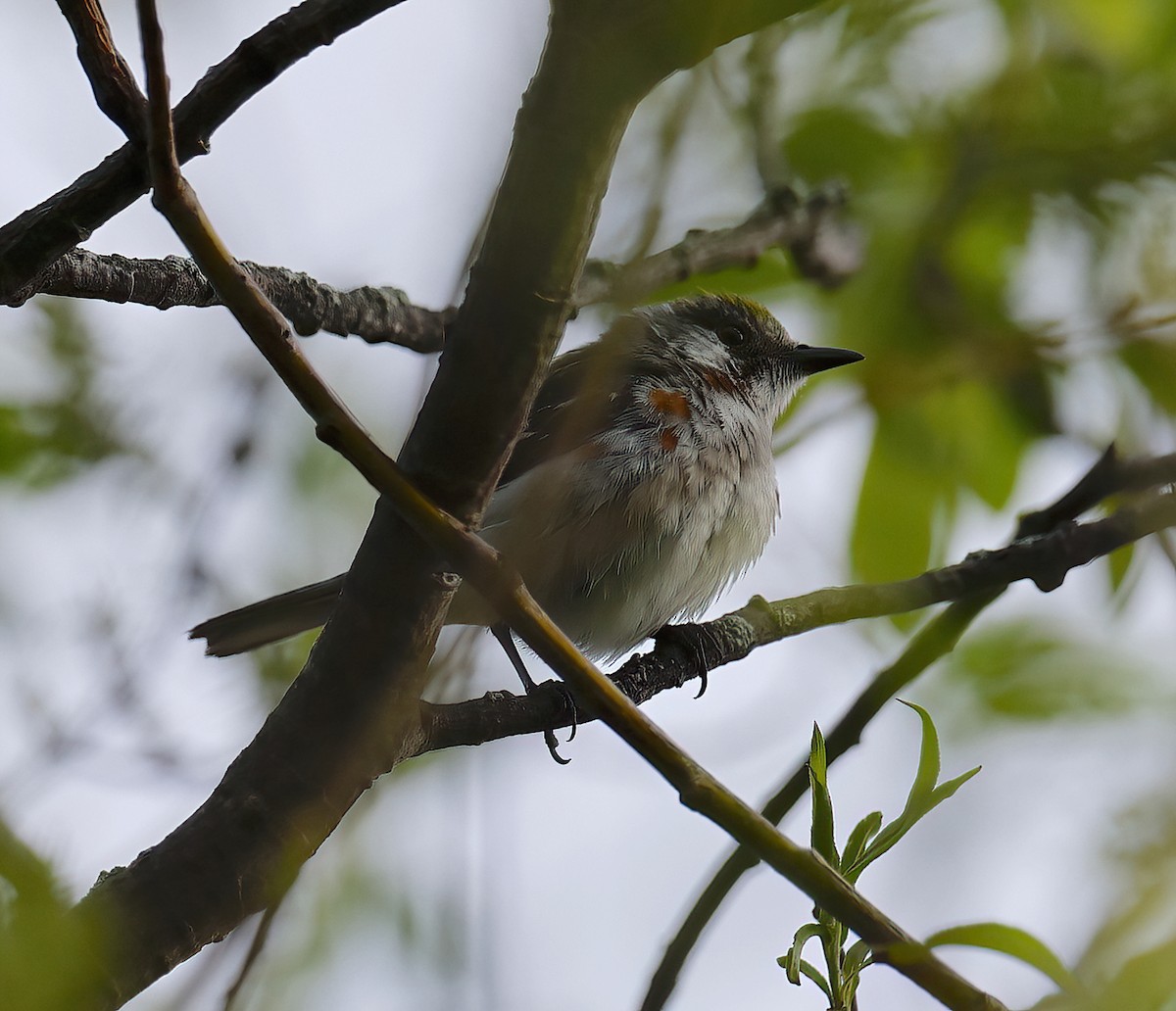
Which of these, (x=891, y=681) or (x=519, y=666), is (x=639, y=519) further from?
(x=891, y=681)

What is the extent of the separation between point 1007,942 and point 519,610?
3.08ft

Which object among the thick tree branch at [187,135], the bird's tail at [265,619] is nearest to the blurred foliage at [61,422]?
the bird's tail at [265,619]

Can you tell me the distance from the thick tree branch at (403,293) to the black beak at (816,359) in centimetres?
30

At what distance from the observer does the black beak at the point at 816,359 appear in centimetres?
441

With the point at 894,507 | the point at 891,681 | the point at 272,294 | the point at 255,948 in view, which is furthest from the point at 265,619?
the point at 255,948

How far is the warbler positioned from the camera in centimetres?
474

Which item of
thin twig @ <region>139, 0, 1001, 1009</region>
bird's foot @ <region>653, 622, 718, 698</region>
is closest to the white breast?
bird's foot @ <region>653, 622, 718, 698</region>

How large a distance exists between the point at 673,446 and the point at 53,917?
12.8 ft

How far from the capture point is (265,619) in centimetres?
520

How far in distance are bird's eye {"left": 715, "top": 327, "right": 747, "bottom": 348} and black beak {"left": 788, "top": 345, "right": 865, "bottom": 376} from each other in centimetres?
34

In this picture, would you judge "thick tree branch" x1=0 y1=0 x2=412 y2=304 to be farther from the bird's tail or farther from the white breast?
the bird's tail

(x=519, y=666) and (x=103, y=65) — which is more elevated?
(x=519, y=666)

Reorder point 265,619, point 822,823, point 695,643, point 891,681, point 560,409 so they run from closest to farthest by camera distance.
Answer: point 822,823 < point 891,681 < point 695,643 < point 265,619 < point 560,409

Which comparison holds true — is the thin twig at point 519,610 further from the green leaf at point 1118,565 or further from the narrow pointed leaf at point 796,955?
the green leaf at point 1118,565
